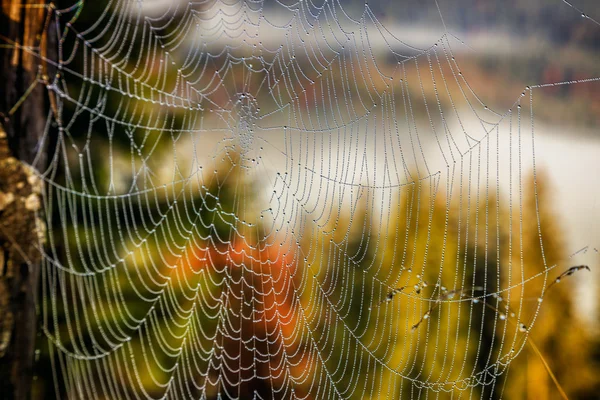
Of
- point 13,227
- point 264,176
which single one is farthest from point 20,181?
point 264,176

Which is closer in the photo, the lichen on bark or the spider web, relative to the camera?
the lichen on bark

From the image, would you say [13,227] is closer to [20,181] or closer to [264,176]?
[20,181]

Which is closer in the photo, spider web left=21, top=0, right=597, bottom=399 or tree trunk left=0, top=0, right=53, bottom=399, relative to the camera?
tree trunk left=0, top=0, right=53, bottom=399

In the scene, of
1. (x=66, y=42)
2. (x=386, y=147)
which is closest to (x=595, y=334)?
(x=386, y=147)

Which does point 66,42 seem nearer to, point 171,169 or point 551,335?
point 171,169

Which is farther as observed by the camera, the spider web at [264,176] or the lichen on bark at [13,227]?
the spider web at [264,176]
